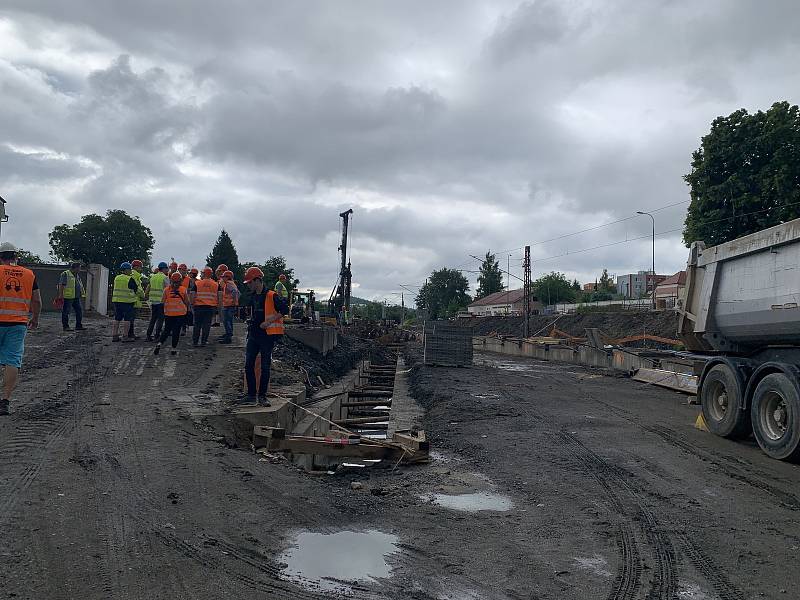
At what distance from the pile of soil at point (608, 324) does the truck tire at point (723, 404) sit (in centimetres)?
2426

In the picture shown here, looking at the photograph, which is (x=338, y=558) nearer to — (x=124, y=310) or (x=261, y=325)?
(x=261, y=325)

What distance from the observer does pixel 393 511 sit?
16.8 feet

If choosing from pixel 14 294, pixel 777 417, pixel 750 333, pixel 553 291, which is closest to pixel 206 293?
pixel 14 294

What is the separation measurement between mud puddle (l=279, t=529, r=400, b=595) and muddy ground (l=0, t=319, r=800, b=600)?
6 cm

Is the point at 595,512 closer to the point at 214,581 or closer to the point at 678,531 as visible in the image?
the point at 678,531

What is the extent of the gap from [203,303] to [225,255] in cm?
6047

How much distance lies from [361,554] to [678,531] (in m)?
2.40

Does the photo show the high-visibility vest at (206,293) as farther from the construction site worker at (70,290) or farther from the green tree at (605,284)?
the green tree at (605,284)

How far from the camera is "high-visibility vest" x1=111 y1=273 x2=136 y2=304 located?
1266 cm

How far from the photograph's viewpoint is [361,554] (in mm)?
4117

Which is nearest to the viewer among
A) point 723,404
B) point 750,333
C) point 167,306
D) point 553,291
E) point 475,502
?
point 475,502

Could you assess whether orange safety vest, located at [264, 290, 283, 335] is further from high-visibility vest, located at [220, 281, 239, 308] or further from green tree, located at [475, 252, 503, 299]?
green tree, located at [475, 252, 503, 299]

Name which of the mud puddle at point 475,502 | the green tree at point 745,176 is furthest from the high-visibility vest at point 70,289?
the green tree at point 745,176

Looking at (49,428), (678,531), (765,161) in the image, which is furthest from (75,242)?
(678,531)
